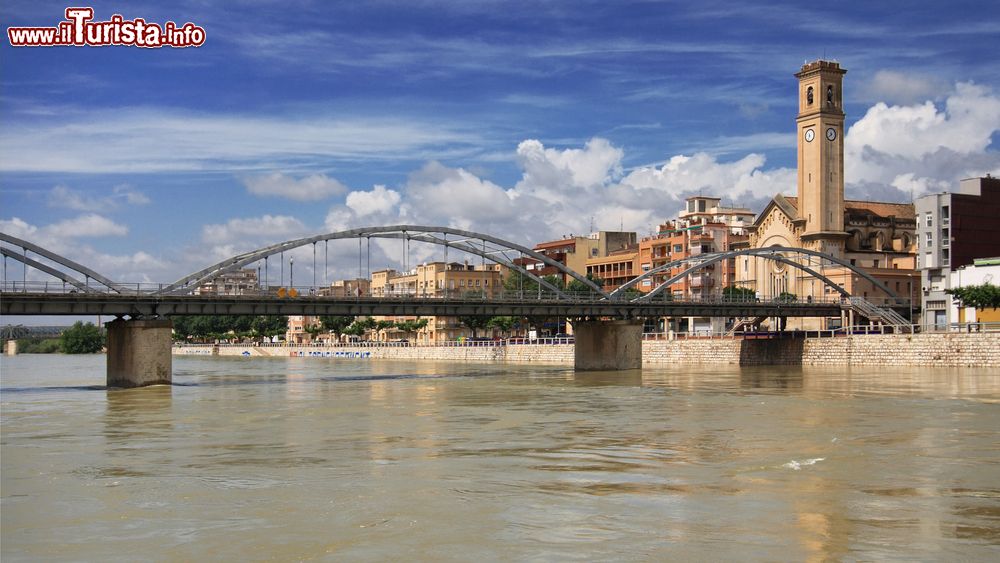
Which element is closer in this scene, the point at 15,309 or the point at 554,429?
the point at 554,429

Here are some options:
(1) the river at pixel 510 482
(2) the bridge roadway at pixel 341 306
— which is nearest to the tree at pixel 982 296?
(2) the bridge roadway at pixel 341 306

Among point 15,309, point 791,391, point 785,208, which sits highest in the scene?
point 785,208

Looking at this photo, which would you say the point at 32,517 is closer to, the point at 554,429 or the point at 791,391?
the point at 554,429

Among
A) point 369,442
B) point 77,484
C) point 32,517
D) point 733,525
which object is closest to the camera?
point 733,525

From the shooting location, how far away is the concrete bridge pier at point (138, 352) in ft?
222

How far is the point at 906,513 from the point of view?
758 inches

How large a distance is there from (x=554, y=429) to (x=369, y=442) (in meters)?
7.05

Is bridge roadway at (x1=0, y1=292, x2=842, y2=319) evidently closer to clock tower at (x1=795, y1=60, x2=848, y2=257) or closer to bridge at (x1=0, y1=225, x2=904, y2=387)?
bridge at (x1=0, y1=225, x2=904, y2=387)

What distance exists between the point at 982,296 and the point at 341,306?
53.9 m

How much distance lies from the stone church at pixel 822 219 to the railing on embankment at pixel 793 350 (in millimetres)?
24387

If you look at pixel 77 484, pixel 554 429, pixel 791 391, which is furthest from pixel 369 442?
pixel 791 391

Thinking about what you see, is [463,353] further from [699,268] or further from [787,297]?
[787,297]

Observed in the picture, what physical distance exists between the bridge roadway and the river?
66.8 feet

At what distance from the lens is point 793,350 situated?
326 feet
